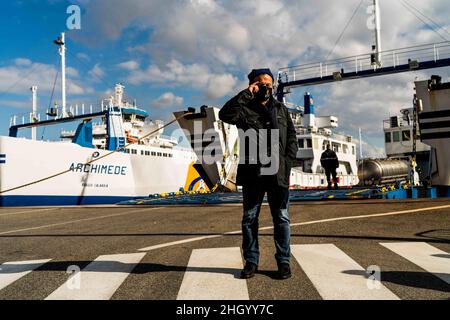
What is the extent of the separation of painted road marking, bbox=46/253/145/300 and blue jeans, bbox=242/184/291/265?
3.62 ft

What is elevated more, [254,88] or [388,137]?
[388,137]

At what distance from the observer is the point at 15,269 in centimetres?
358

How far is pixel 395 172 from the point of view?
22.7m

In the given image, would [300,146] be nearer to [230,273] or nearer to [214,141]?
[214,141]

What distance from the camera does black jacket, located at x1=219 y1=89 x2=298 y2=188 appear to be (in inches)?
121

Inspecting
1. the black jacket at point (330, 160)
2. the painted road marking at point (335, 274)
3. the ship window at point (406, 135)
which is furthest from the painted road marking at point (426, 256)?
the ship window at point (406, 135)

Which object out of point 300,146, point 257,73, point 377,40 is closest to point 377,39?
point 377,40

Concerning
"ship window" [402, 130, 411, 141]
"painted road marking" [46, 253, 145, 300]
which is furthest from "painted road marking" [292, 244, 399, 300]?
"ship window" [402, 130, 411, 141]

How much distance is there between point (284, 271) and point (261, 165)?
2.90 feet

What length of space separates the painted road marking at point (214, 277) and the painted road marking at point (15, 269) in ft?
5.03

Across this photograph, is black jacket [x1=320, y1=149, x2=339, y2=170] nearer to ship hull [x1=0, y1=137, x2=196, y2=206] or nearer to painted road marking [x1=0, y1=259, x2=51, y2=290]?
ship hull [x1=0, y1=137, x2=196, y2=206]

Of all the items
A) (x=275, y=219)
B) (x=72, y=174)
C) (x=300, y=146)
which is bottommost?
(x=275, y=219)
